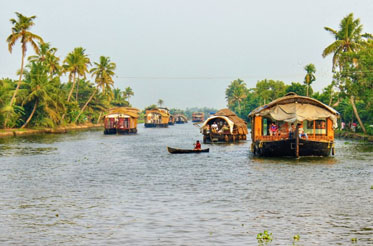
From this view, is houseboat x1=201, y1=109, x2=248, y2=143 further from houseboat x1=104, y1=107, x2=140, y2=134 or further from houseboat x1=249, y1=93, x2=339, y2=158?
houseboat x1=104, y1=107, x2=140, y2=134

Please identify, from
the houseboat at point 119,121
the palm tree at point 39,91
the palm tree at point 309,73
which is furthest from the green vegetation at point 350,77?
the palm tree at point 39,91

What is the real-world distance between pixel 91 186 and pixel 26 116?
176 feet

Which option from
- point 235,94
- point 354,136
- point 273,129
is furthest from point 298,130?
point 235,94

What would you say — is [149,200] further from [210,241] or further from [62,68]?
[62,68]

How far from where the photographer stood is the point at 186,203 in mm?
17531

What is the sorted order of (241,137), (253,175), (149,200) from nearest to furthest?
(149,200), (253,175), (241,137)

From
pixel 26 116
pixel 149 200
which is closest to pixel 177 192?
pixel 149 200

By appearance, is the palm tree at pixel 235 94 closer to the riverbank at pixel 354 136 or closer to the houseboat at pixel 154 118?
the houseboat at pixel 154 118

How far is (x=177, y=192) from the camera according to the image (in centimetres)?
2014

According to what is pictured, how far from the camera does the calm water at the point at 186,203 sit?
510 inches

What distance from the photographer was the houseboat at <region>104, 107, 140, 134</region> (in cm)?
7631

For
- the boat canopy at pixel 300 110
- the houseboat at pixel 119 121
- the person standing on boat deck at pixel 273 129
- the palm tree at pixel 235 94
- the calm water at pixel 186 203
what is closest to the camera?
the calm water at pixel 186 203

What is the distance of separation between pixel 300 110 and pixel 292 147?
2492 millimetres

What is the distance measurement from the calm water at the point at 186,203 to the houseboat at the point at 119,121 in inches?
1749
